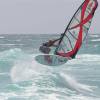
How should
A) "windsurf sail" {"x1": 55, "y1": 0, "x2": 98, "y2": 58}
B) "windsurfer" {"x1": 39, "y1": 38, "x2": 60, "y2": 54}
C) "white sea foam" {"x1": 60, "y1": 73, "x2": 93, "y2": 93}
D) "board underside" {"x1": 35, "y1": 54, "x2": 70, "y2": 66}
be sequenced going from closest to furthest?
1. "windsurf sail" {"x1": 55, "y1": 0, "x2": 98, "y2": 58}
2. "windsurfer" {"x1": 39, "y1": 38, "x2": 60, "y2": 54}
3. "board underside" {"x1": 35, "y1": 54, "x2": 70, "y2": 66}
4. "white sea foam" {"x1": 60, "y1": 73, "x2": 93, "y2": 93}

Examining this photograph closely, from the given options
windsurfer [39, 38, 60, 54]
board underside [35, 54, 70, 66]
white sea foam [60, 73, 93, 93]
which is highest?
windsurfer [39, 38, 60, 54]

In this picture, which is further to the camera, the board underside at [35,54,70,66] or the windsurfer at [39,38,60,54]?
the board underside at [35,54,70,66]

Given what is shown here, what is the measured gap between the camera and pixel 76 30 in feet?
71.6

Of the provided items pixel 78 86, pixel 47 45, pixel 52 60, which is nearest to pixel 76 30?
pixel 47 45

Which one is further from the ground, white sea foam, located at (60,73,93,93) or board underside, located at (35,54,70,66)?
board underside, located at (35,54,70,66)

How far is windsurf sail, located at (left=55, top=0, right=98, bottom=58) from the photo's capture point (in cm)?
2086

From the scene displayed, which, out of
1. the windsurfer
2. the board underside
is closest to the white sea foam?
Answer: the board underside

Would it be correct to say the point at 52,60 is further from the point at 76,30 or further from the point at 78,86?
the point at 78,86

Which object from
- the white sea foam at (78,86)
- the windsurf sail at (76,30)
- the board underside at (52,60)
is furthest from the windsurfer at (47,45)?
the white sea foam at (78,86)

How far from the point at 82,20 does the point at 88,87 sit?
23.4ft

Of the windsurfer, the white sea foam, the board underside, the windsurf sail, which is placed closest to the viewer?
the windsurf sail

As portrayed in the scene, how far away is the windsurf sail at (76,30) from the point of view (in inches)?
821

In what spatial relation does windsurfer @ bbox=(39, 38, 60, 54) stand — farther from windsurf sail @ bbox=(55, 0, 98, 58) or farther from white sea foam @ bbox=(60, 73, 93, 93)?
white sea foam @ bbox=(60, 73, 93, 93)

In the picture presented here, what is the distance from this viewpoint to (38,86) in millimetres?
26562
